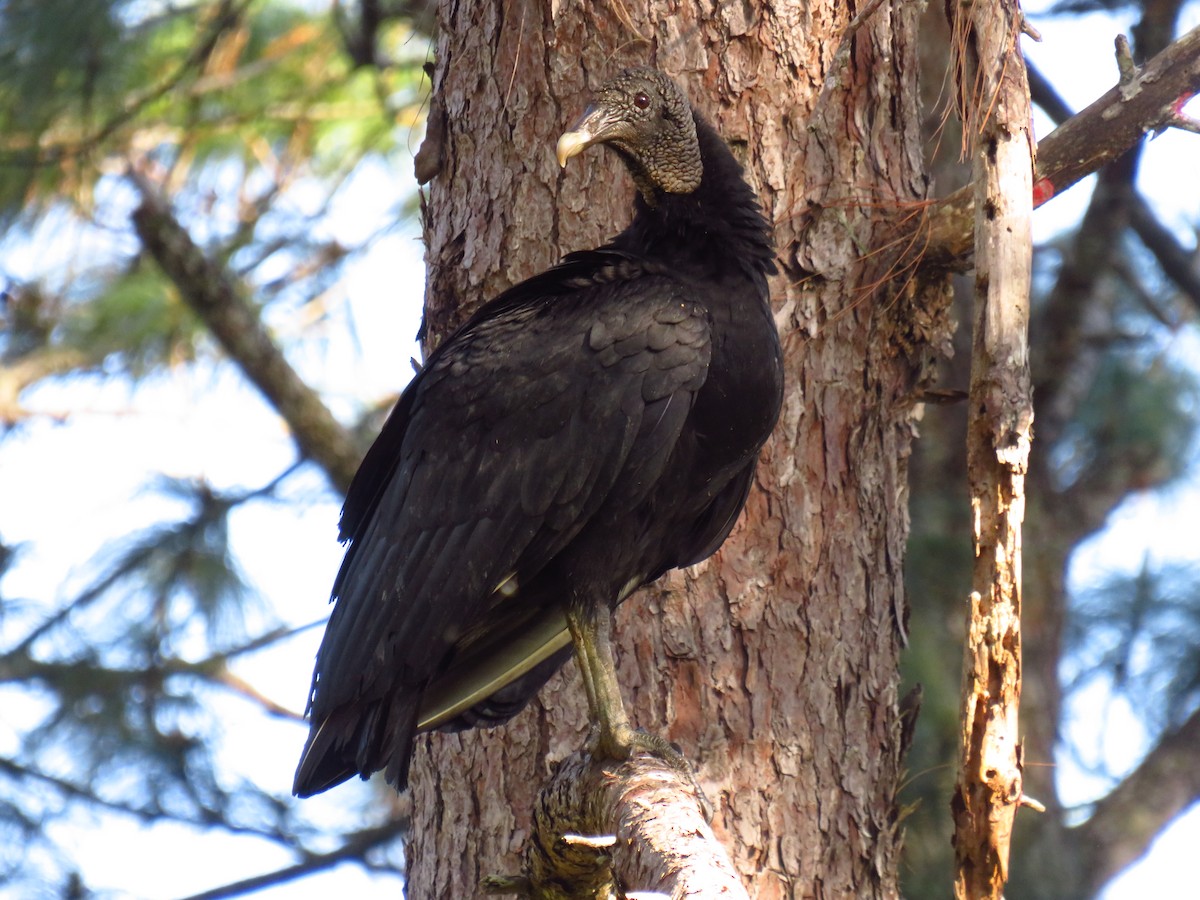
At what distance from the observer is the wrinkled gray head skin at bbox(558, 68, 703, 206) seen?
262 centimetres

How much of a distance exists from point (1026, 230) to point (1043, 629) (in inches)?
138

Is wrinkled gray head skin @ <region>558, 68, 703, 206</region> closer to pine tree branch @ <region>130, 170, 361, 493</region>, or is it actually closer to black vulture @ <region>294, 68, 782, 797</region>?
black vulture @ <region>294, 68, 782, 797</region>

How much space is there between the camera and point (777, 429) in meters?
2.87

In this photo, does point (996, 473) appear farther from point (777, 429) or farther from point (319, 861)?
point (319, 861)

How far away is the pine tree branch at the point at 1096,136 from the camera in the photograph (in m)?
2.66

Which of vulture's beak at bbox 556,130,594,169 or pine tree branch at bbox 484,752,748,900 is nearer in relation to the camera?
pine tree branch at bbox 484,752,748,900

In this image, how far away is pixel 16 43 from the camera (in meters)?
4.45

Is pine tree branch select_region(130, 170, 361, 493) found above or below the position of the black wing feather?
above

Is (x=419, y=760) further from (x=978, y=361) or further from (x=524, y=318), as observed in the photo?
(x=978, y=361)

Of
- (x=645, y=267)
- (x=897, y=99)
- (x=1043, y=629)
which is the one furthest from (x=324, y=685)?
(x=1043, y=629)

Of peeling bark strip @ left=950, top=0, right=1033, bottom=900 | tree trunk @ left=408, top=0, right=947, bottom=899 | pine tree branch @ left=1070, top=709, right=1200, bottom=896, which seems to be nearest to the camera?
peeling bark strip @ left=950, top=0, right=1033, bottom=900

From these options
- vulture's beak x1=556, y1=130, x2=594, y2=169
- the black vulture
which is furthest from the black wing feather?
vulture's beak x1=556, y1=130, x2=594, y2=169

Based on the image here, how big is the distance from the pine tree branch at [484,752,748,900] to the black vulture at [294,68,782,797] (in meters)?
0.12

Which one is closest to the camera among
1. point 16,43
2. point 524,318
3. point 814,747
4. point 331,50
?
point 524,318
